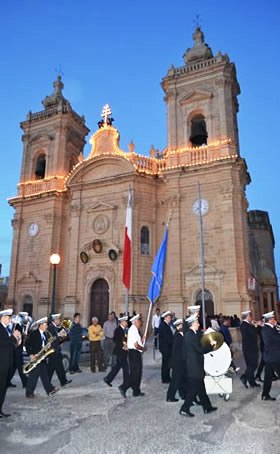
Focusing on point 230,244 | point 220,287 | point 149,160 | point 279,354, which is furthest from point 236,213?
point 279,354

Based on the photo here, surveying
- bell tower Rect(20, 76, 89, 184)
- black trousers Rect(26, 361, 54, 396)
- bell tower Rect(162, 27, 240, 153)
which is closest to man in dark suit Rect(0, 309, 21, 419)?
black trousers Rect(26, 361, 54, 396)

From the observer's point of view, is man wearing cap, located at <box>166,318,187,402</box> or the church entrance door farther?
the church entrance door

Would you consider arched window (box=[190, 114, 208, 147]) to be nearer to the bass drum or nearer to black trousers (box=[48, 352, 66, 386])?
black trousers (box=[48, 352, 66, 386])

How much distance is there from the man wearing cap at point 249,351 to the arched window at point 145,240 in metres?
14.6

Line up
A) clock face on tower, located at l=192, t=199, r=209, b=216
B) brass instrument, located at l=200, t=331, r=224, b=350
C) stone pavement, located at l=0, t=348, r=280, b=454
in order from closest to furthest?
stone pavement, located at l=0, t=348, r=280, b=454
brass instrument, located at l=200, t=331, r=224, b=350
clock face on tower, located at l=192, t=199, r=209, b=216

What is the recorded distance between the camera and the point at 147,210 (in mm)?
24891

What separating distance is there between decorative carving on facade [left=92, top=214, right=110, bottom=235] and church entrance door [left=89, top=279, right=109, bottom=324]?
3505 millimetres

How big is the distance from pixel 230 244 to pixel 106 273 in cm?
856

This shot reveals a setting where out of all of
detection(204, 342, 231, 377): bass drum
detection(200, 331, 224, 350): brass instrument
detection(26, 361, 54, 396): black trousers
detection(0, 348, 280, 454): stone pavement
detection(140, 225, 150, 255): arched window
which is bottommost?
detection(0, 348, 280, 454): stone pavement

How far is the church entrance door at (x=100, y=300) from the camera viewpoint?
24.3 meters

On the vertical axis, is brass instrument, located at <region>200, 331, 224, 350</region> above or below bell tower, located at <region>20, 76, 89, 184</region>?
below

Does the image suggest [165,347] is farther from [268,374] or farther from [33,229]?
[33,229]

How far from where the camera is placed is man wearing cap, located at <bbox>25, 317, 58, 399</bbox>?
8.34 meters

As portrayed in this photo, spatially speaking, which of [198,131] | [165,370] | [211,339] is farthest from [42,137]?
Result: [211,339]
